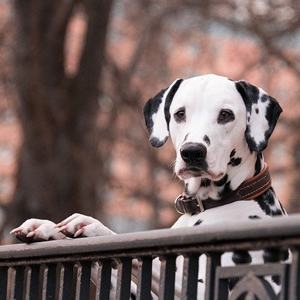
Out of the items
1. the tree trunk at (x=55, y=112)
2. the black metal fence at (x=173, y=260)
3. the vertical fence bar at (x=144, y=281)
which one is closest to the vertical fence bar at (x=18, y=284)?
the black metal fence at (x=173, y=260)

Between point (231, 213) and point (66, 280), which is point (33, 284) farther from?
point (231, 213)

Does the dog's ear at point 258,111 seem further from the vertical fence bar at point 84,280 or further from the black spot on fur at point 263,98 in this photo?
the vertical fence bar at point 84,280

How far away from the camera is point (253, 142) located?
18.8 feet

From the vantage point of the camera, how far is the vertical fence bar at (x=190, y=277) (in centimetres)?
340

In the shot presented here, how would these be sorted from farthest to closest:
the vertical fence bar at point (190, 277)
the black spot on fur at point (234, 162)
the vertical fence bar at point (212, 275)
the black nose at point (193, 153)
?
the black spot on fur at point (234, 162) < the black nose at point (193, 153) < the vertical fence bar at point (190, 277) < the vertical fence bar at point (212, 275)

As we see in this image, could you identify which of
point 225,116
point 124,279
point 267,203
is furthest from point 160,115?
point 124,279

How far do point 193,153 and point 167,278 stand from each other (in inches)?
75.8

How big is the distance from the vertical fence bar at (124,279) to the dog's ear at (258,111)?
206 cm

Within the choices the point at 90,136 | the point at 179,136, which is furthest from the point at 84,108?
the point at 179,136

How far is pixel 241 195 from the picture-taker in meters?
5.65

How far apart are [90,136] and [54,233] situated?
13.0 m

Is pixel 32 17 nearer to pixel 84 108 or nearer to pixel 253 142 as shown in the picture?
pixel 84 108

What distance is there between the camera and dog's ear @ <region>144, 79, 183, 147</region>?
240 inches

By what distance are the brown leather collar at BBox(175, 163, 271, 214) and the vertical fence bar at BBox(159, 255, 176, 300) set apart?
209cm
